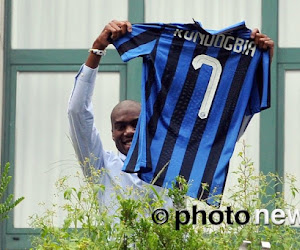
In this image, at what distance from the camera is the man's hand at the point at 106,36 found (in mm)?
7309

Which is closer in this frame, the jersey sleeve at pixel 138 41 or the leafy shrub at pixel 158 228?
the leafy shrub at pixel 158 228

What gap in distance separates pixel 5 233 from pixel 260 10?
2456 mm

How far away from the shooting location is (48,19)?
950 cm

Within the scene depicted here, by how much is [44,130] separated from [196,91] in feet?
6.75

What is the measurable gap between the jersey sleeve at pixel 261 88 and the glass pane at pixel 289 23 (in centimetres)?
166

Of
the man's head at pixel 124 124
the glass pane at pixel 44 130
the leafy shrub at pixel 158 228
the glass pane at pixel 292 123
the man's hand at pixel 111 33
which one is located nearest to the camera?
the leafy shrub at pixel 158 228

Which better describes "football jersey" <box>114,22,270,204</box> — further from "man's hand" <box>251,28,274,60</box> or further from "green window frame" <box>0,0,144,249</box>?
"green window frame" <box>0,0,144,249</box>

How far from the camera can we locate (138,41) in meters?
7.56

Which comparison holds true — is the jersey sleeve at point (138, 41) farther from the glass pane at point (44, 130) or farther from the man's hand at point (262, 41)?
the glass pane at point (44, 130)

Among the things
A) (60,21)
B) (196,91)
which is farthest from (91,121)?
(60,21)

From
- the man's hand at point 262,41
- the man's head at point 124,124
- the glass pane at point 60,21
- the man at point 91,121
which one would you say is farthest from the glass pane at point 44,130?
the man's hand at point 262,41

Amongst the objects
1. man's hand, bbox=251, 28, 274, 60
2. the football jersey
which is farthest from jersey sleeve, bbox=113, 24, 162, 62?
man's hand, bbox=251, 28, 274, 60

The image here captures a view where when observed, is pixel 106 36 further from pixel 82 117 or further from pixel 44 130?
pixel 44 130

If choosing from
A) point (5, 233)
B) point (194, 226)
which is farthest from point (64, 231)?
point (5, 233)
